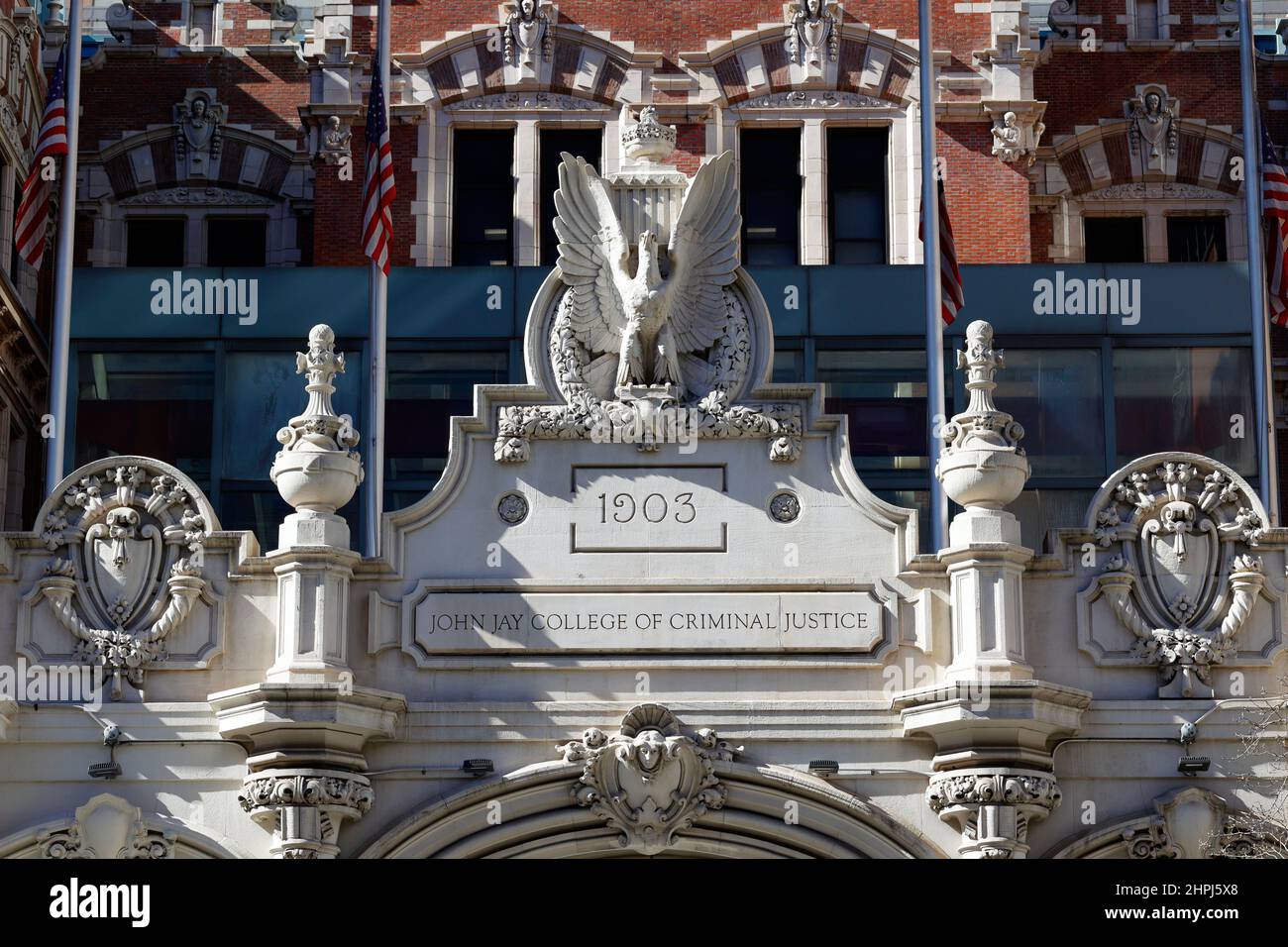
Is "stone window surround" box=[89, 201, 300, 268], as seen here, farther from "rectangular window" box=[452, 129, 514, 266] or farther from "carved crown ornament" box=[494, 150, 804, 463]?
"carved crown ornament" box=[494, 150, 804, 463]

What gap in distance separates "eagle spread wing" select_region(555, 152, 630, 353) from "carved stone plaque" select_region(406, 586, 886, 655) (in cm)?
290

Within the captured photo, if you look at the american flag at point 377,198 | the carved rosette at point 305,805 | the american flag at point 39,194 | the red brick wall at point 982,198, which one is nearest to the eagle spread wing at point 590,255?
the american flag at point 377,198

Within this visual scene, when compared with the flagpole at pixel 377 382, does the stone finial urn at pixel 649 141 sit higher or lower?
higher

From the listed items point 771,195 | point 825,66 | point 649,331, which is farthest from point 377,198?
point 825,66

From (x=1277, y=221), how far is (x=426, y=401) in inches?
449

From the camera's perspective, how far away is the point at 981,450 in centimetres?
2708

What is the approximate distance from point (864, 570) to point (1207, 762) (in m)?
3.91

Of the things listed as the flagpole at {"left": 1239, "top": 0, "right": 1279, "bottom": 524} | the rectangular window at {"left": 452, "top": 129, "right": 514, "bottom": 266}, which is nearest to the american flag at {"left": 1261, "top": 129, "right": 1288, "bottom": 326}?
the flagpole at {"left": 1239, "top": 0, "right": 1279, "bottom": 524}

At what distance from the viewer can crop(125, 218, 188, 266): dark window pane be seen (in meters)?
39.3

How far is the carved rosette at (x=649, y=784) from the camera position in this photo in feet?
86.8

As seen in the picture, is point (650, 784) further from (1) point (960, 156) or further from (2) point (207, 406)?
(1) point (960, 156)

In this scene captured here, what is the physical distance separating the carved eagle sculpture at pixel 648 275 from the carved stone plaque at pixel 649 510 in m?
0.99

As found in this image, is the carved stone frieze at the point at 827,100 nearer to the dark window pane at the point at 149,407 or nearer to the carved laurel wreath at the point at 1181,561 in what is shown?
the dark window pane at the point at 149,407
